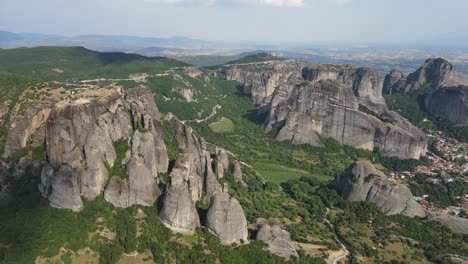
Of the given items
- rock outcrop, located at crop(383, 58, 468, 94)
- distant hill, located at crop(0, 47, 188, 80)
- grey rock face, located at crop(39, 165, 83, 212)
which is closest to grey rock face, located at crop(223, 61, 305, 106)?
distant hill, located at crop(0, 47, 188, 80)

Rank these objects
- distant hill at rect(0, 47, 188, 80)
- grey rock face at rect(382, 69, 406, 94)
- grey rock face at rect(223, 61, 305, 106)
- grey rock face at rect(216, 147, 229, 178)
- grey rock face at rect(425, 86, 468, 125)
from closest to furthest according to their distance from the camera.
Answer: grey rock face at rect(216, 147, 229, 178) → grey rock face at rect(425, 86, 468, 125) → distant hill at rect(0, 47, 188, 80) → grey rock face at rect(223, 61, 305, 106) → grey rock face at rect(382, 69, 406, 94)

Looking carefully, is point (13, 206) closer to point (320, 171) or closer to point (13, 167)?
point (13, 167)

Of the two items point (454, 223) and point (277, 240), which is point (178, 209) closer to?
point (277, 240)

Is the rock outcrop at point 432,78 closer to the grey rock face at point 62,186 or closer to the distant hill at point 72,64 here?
the distant hill at point 72,64

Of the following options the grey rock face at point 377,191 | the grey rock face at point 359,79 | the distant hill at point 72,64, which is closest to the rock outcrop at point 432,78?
the grey rock face at point 359,79

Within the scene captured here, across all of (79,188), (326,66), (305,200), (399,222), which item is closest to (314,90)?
(305,200)

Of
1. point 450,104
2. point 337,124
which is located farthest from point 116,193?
point 450,104

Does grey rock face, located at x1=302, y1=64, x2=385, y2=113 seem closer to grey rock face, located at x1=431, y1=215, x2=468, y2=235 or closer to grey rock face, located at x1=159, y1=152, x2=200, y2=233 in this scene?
grey rock face, located at x1=431, y1=215, x2=468, y2=235
